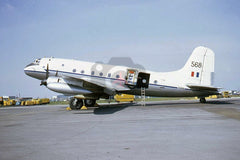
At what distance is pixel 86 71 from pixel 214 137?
15.9 metres

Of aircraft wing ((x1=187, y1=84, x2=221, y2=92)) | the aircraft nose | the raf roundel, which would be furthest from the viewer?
the aircraft nose

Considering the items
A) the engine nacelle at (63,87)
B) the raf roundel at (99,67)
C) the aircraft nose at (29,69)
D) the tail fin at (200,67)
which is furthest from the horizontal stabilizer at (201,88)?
the aircraft nose at (29,69)

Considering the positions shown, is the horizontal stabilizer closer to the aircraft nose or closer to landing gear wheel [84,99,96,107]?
landing gear wheel [84,99,96,107]

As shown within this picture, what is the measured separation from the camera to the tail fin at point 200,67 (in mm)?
21328

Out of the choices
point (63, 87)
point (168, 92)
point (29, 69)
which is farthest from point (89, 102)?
point (168, 92)

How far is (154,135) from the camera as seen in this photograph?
271 inches

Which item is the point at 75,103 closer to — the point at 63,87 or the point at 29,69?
the point at 63,87

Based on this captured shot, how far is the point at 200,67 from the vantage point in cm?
2147

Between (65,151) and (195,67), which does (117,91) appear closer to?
(195,67)

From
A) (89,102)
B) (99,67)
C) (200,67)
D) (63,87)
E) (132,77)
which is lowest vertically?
(89,102)

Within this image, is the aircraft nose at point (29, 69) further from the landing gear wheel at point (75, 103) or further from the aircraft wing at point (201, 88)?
the aircraft wing at point (201, 88)

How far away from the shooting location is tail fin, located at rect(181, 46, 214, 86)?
21.3 meters

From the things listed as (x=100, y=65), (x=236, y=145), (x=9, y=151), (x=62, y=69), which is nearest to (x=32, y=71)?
(x=62, y=69)

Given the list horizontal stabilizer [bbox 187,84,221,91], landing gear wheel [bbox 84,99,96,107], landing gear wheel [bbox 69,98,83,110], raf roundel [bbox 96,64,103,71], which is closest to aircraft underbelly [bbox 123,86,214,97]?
horizontal stabilizer [bbox 187,84,221,91]
